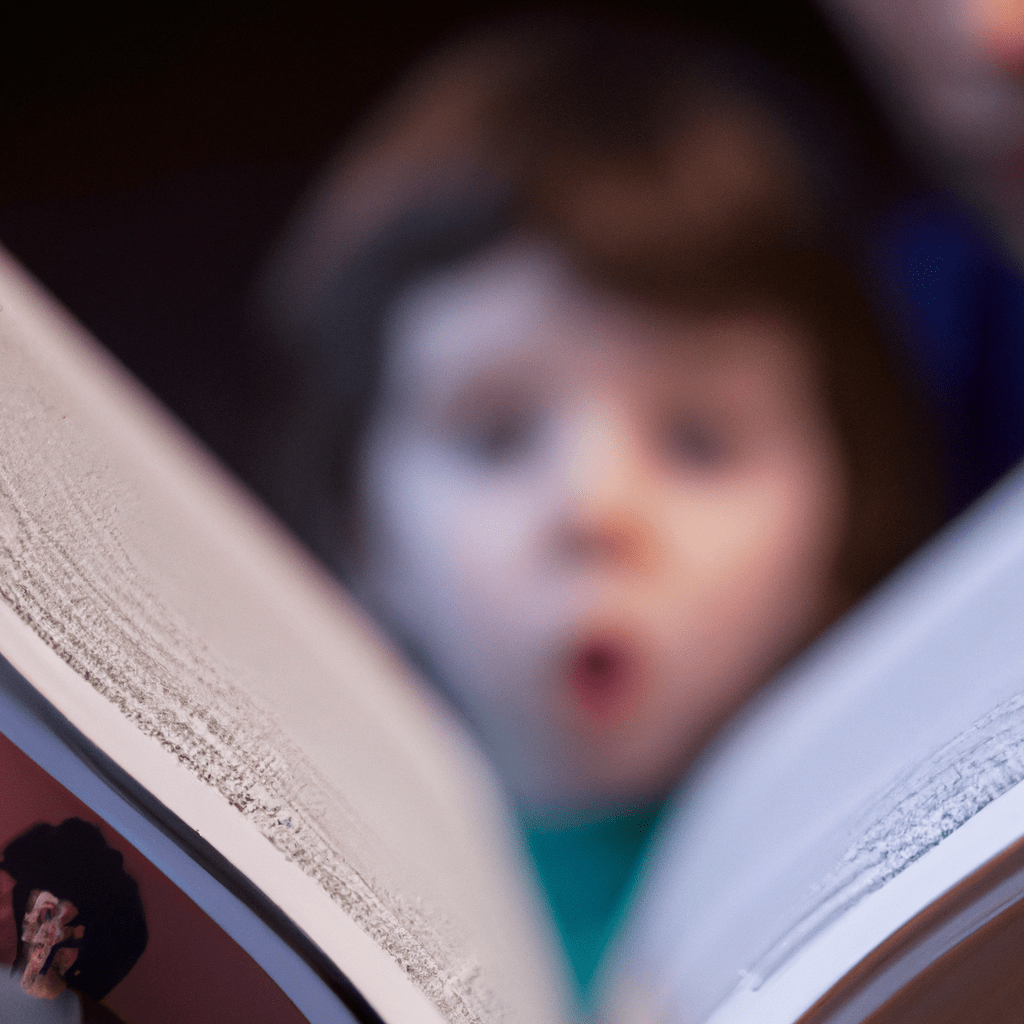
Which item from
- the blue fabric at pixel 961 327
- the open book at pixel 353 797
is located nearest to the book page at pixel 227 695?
the open book at pixel 353 797

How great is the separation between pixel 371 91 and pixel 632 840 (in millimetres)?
308

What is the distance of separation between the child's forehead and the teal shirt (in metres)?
0.17

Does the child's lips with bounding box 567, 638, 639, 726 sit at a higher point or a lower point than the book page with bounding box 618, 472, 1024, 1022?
higher

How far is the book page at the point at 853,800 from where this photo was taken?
0.16 meters

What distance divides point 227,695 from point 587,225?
0.80 feet

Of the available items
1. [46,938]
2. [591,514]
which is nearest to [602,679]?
[591,514]

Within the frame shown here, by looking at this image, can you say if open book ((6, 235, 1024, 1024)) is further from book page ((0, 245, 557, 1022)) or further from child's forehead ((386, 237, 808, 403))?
child's forehead ((386, 237, 808, 403))

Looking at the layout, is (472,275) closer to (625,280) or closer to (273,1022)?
(625,280)

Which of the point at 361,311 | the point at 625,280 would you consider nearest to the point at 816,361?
the point at 625,280

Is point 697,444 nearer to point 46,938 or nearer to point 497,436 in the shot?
point 497,436

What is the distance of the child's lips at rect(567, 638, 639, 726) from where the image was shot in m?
0.30

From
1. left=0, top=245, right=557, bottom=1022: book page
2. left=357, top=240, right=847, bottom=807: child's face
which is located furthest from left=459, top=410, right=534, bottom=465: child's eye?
left=0, top=245, right=557, bottom=1022: book page

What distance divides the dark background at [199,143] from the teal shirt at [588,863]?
0.19 meters

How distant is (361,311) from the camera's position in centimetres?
36
